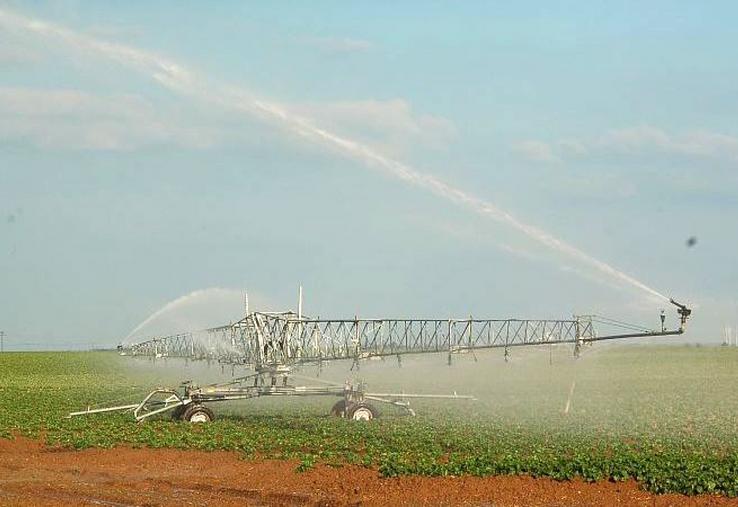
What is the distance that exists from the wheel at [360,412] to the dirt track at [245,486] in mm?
9664

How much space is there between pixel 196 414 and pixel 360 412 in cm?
603

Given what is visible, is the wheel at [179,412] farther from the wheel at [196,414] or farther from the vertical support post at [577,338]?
the vertical support post at [577,338]

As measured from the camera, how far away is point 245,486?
26281mm

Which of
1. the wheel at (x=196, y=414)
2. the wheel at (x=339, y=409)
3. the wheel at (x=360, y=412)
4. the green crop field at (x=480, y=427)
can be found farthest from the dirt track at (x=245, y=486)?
the wheel at (x=339, y=409)

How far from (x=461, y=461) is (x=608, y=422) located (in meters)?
14.7

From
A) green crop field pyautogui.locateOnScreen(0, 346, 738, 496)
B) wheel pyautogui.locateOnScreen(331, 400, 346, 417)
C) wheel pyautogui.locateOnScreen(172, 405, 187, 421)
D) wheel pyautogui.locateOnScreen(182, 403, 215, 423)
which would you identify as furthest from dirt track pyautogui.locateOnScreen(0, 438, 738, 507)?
wheel pyautogui.locateOnScreen(331, 400, 346, 417)

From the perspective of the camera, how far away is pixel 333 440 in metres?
33.2

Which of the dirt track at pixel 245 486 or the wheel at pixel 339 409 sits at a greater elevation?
the wheel at pixel 339 409

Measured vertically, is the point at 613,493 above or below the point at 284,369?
below

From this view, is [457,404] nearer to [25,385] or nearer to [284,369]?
[284,369]

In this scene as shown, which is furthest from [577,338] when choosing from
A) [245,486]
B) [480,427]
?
[245,486]

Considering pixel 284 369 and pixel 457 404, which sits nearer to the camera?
pixel 284 369

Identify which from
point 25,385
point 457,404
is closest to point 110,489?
point 457,404

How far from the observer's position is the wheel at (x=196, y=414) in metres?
40.2
